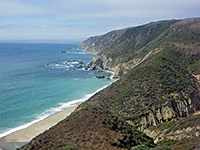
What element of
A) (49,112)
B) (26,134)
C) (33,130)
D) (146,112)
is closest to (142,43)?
(49,112)

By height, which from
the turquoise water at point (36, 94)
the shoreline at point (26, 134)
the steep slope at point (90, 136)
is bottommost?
the shoreline at point (26, 134)

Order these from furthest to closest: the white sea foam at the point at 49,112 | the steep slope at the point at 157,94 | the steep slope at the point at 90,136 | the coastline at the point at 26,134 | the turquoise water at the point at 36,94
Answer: the turquoise water at the point at 36,94 → the white sea foam at the point at 49,112 → the coastline at the point at 26,134 → the steep slope at the point at 157,94 → the steep slope at the point at 90,136

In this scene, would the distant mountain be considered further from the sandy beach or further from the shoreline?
the shoreline

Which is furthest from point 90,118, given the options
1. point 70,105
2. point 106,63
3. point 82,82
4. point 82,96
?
point 106,63

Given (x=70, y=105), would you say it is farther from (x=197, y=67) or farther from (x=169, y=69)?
(x=197, y=67)

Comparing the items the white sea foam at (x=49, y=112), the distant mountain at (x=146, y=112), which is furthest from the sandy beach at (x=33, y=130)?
the distant mountain at (x=146, y=112)

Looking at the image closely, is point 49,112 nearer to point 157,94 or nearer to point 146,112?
point 146,112

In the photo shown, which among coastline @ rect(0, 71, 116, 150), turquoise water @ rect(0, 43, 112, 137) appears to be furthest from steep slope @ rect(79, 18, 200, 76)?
coastline @ rect(0, 71, 116, 150)

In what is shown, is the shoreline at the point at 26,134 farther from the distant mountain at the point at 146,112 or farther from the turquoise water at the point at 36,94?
the distant mountain at the point at 146,112
